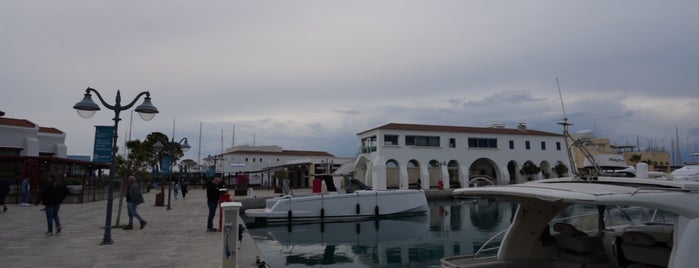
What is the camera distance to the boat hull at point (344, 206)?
66.6 ft

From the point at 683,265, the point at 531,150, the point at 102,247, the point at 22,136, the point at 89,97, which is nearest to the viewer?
the point at 683,265

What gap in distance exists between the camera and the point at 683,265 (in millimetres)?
3338

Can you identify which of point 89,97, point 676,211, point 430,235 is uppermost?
point 89,97

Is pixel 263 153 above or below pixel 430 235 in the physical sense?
above

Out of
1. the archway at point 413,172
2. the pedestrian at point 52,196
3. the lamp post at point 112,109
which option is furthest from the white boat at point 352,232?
the archway at point 413,172

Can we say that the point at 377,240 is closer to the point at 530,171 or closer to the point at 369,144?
the point at 369,144

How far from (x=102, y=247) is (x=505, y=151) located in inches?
1626

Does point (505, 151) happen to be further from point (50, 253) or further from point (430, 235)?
point (50, 253)

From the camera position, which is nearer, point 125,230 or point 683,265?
point 683,265

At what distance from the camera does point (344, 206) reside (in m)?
21.3

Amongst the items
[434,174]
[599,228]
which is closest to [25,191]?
[599,228]

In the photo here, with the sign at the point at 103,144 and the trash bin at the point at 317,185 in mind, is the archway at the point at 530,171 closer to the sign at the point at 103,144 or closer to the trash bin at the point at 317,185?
the trash bin at the point at 317,185

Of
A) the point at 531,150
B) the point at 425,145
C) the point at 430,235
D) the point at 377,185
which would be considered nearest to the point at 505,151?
the point at 531,150

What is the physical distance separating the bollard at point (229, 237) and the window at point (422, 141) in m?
35.0
